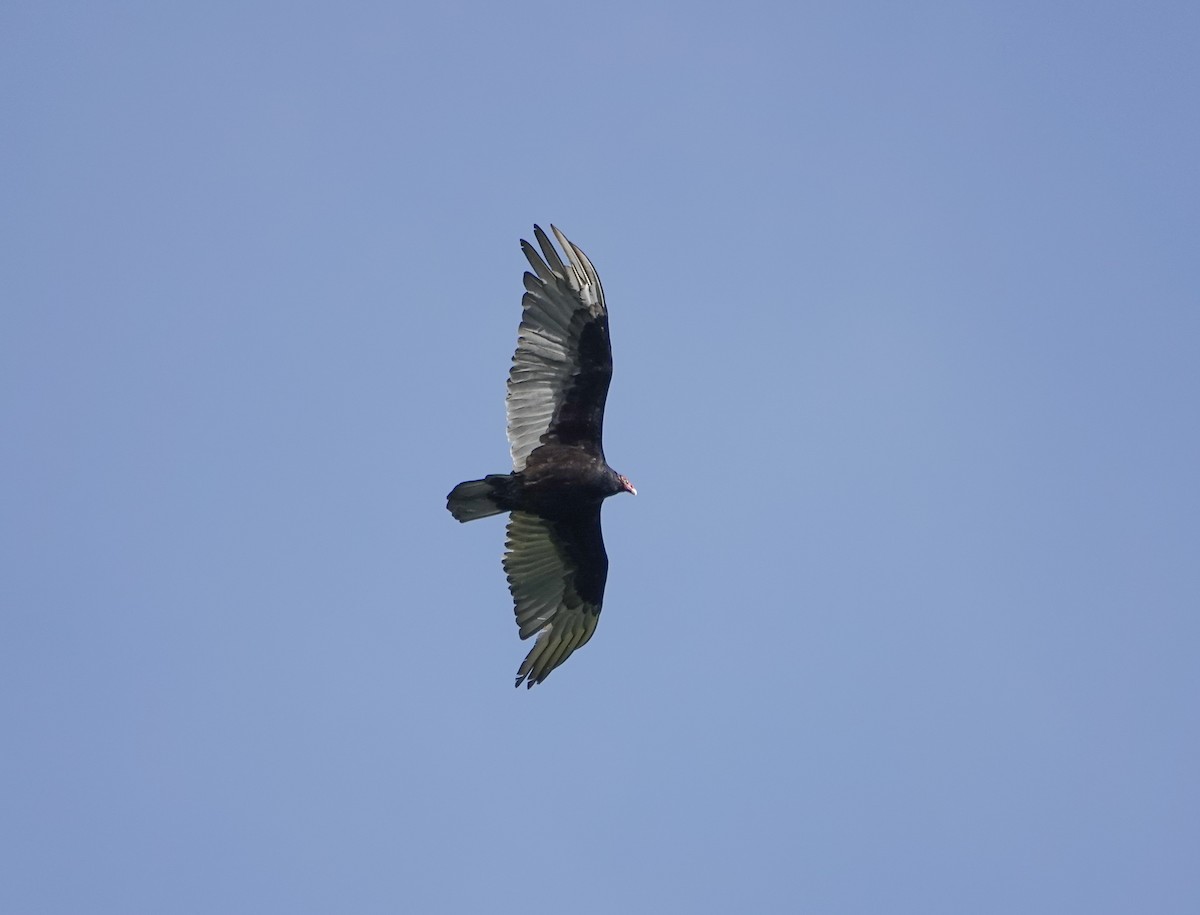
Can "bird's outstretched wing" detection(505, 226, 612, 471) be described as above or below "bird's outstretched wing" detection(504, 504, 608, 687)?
above

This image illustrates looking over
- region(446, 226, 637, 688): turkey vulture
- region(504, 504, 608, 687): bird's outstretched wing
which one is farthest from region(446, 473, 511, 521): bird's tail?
region(504, 504, 608, 687): bird's outstretched wing

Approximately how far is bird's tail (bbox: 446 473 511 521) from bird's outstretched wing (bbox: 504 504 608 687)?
0.61 m

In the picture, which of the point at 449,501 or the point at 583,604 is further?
the point at 583,604

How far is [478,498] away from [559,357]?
1.58 m

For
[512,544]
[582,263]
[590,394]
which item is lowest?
[512,544]

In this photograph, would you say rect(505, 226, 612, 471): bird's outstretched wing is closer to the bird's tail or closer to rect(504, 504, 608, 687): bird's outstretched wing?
the bird's tail

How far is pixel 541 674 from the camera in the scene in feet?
52.9

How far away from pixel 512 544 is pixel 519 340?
212cm

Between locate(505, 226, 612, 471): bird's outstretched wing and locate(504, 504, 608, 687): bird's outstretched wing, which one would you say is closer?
locate(505, 226, 612, 471): bird's outstretched wing

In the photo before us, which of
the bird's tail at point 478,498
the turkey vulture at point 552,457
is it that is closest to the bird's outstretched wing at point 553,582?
the turkey vulture at point 552,457

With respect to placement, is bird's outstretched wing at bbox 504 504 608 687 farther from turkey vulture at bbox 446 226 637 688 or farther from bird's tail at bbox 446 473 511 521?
bird's tail at bbox 446 473 511 521

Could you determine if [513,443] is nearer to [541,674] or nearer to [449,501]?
[449,501]

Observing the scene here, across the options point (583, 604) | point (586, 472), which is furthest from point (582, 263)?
point (583, 604)

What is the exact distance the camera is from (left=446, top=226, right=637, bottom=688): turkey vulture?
15312mm
